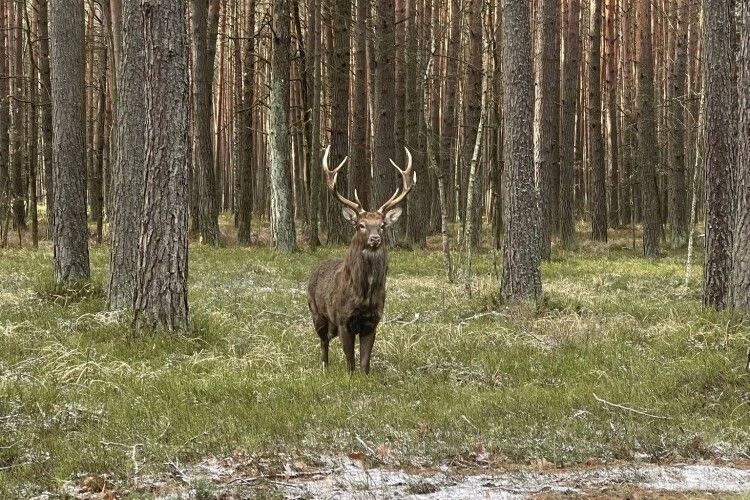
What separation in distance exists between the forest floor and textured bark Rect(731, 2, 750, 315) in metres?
0.88

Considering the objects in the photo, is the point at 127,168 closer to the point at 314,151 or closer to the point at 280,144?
the point at 280,144

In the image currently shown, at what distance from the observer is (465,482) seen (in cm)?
542

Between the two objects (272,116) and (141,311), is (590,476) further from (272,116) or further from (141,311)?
(272,116)

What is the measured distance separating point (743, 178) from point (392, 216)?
346cm

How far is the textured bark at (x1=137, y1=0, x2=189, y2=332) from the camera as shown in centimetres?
937

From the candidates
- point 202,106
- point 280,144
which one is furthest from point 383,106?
point 202,106

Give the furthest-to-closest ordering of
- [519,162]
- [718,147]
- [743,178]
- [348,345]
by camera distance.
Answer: [519,162], [718,147], [348,345], [743,178]

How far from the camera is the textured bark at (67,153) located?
13.3 metres

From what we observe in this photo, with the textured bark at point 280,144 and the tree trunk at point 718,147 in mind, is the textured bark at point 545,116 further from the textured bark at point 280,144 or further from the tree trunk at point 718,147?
the tree trunk at point 718,147

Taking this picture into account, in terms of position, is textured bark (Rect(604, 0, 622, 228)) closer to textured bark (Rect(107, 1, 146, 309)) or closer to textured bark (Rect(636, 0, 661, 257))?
textured bark (Rect(636, 0, 661, 257))

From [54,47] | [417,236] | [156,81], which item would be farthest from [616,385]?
[417,236]

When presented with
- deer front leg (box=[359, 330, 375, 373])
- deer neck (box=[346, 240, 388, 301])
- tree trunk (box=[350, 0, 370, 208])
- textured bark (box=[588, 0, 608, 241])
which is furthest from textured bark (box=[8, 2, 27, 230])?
deer front leg (box=[359, 330, 375, 373])

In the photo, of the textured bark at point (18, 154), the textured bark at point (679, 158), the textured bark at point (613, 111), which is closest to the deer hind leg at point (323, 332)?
the textured bark at point (18, 154)

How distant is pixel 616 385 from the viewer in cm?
793
